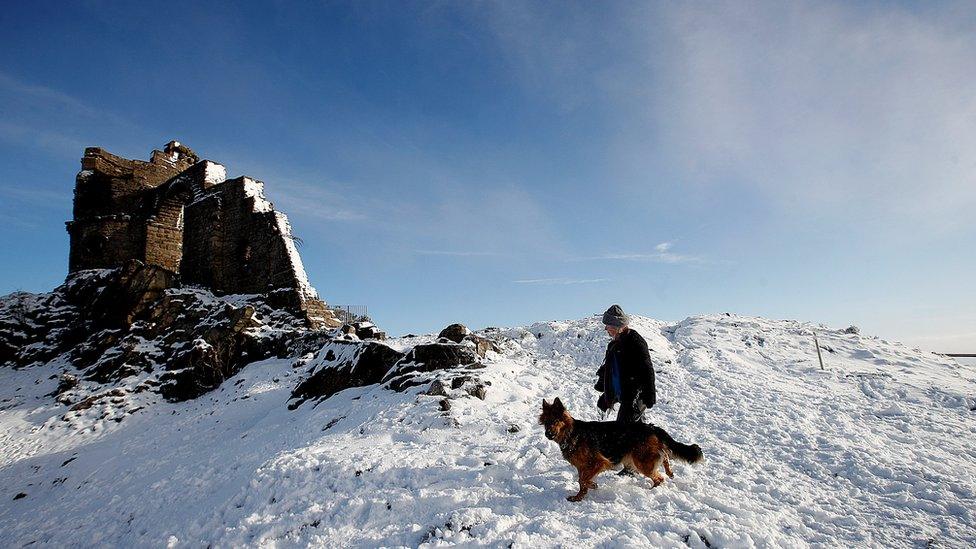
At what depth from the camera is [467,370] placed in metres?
10.2

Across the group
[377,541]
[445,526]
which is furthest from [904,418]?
[377,541]

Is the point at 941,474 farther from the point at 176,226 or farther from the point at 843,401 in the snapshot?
the point at 176,226

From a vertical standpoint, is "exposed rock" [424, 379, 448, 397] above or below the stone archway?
below

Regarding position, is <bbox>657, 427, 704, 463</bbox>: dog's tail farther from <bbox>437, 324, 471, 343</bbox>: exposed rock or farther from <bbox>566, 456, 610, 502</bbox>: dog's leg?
<bbox>437, 324, 471, 343</bbox>: exposed rock

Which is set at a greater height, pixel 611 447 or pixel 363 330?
pixel 363 330

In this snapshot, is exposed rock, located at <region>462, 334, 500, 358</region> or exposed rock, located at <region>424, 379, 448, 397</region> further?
exposed rock, located at <region>462, 334, 500, 358</region>

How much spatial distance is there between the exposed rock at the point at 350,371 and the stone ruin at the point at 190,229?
5909 mm

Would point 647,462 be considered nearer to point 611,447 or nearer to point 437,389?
point 611,447

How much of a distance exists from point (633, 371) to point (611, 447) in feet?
3.62

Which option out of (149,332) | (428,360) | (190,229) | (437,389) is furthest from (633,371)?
(190,229)

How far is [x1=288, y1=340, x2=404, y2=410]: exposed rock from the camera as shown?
1120 centimetres

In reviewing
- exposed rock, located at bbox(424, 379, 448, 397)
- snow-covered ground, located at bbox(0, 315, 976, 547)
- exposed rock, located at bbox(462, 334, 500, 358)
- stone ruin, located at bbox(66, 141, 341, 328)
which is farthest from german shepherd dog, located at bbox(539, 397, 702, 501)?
stone ruin, located at bbox(66, 141, 341, 328)

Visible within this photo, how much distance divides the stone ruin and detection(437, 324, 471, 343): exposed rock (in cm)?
693

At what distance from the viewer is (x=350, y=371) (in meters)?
11.7
